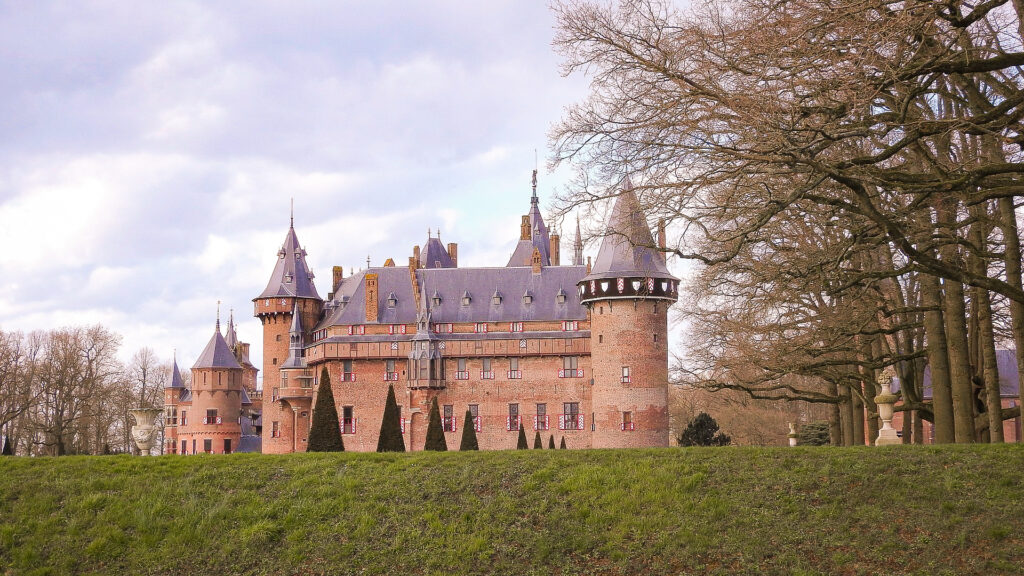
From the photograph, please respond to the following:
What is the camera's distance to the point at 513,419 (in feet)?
163

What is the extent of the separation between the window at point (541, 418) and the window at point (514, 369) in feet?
6.14

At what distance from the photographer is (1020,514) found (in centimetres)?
1345

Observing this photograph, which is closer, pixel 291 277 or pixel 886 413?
pixel 886 413

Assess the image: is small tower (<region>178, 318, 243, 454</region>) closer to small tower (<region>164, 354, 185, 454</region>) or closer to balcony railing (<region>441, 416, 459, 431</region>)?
small tower (<region>164, 354, 185, 454</region>)

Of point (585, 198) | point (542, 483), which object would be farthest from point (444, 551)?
point (585, 198)

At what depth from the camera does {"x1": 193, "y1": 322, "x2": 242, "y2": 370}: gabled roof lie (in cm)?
6184

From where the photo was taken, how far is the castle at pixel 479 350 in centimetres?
4516

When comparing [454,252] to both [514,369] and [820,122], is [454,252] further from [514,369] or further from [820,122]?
[820,122]

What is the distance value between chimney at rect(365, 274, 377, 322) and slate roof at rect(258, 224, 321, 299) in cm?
476

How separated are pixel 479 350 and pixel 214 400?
21.2 metres

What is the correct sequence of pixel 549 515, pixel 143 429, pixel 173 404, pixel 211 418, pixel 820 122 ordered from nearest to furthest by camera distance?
pixel 820 122, pixel 549 515, pixel 143 429, pixel 211 418, pixel 173 404

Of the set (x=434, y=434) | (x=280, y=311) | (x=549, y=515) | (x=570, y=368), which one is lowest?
(x=549, y=515)

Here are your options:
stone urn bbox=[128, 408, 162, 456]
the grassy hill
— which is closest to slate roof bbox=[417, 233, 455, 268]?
stone urn bbox=[128, 408, 162, 456]

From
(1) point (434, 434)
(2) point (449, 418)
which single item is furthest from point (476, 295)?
(1) point (434, 434)
